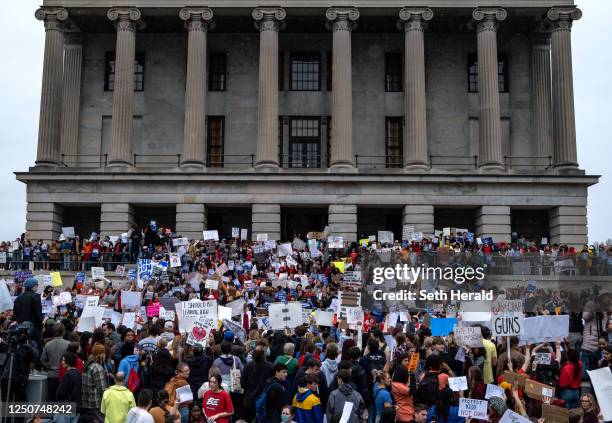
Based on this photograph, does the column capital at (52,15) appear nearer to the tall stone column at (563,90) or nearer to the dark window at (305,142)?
the dark window at (305,142)

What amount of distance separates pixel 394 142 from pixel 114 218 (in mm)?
17301

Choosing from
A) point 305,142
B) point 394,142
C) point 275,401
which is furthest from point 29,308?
point 394,142

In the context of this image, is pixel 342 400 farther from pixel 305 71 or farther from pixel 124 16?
pixel 305 71

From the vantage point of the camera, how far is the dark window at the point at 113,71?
48906 millimetres

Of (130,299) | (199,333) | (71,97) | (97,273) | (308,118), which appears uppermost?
(71,97)

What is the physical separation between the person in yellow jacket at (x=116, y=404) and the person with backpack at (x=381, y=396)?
162 inches

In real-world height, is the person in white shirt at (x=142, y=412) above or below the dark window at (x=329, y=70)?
below

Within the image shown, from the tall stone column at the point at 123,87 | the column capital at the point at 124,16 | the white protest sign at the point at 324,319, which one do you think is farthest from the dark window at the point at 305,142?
the white protest sign at the point at 324,319

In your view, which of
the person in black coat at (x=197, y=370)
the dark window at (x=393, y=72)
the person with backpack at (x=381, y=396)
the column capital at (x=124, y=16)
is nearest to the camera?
the person with backpack at (x=381, y=396)

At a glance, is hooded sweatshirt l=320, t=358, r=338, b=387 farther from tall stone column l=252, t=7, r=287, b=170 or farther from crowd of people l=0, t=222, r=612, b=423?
tall stone column l=252, t=7, r=287, b=170

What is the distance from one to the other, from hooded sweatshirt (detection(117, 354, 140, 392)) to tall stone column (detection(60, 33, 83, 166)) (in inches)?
1353

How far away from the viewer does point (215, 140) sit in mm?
48781

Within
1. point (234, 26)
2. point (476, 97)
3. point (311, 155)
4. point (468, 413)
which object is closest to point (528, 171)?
point (476, 97)

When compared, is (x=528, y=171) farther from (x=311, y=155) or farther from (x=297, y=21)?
(x=297, y=21)
